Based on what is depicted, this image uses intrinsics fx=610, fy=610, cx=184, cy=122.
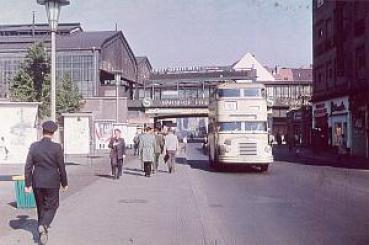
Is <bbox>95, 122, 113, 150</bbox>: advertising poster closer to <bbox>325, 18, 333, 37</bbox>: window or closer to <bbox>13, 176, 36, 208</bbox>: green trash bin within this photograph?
<bbox>325, 18, 333, 37</bbox>: window

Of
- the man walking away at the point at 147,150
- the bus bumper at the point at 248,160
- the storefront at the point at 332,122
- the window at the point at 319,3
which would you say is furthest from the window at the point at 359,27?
the man walking away at the point at 147,150

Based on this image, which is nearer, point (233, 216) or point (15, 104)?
point (233, 216)

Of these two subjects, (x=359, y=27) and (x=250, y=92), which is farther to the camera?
(x=359, y=27)

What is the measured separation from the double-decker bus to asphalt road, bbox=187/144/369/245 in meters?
3.27

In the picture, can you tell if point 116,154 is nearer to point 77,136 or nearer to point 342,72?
point 77,136

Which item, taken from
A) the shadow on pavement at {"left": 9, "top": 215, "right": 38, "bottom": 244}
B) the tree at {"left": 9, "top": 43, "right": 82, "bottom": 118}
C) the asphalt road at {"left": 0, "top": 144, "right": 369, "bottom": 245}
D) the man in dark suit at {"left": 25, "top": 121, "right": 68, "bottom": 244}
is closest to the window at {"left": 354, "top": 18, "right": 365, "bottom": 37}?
A: the tree at {"left": 9, "top": 43, "right": 82, "bottom": 118}

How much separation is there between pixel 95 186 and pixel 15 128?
2.90m

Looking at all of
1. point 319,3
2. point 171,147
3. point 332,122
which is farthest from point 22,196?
point 319,3

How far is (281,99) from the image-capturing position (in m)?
83.3

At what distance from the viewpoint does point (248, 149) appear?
25422 millimetres

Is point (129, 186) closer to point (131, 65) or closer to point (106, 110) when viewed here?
point (106, 110)

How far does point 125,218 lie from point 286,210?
365cm

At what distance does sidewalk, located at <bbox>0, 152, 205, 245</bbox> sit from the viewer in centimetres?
938

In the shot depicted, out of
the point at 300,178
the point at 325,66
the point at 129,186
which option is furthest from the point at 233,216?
the point at 325,66
